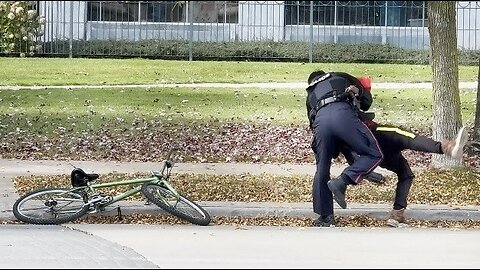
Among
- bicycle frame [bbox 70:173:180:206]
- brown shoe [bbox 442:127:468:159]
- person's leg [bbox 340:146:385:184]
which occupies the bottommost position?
bicycle frame [bbox 70:173:180:206]

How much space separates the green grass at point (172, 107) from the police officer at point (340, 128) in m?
8.75

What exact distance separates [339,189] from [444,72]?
15.0 feet

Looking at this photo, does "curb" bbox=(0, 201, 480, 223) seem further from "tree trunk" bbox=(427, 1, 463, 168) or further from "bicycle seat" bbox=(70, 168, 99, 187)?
"tree trunk" bbox=(427, 1, 463, 168)

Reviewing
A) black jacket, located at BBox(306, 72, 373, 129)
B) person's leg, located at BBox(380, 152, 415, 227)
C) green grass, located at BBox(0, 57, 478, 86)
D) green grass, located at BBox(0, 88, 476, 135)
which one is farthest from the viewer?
green grass, located at BBox(0, 57, 478, 86)

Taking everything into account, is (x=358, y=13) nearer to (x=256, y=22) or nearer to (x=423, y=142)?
(x=256, y=22)

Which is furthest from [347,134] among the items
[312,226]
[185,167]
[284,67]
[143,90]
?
[284,67]

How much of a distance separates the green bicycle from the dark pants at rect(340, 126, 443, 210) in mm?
1846

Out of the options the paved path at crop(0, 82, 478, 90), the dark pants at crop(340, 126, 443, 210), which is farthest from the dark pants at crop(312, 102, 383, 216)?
the paved path at crop(0, 82, 478, 90)

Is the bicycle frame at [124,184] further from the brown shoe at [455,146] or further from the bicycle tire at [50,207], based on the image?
the brown shoe at [455,146]

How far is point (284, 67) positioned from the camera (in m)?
29.0

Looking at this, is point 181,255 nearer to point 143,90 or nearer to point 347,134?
point 347,134

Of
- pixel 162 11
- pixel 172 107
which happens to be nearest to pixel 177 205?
pixel 172 107

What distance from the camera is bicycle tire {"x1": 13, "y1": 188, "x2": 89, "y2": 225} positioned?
12.4 m

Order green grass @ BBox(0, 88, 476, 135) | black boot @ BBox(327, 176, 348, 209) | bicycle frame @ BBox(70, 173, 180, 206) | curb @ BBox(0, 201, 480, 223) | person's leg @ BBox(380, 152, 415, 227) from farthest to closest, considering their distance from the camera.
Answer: green grass @ BBox(0, 88, 476, 135)
curb @ BBox(0, 201, 480, 223)
bicycle frame @ BBox(70, 173, 180, 206)
person's leg @ BBox(380, 152, 415, 227)
black boot @ BBox(327, 176, 348, 209)
